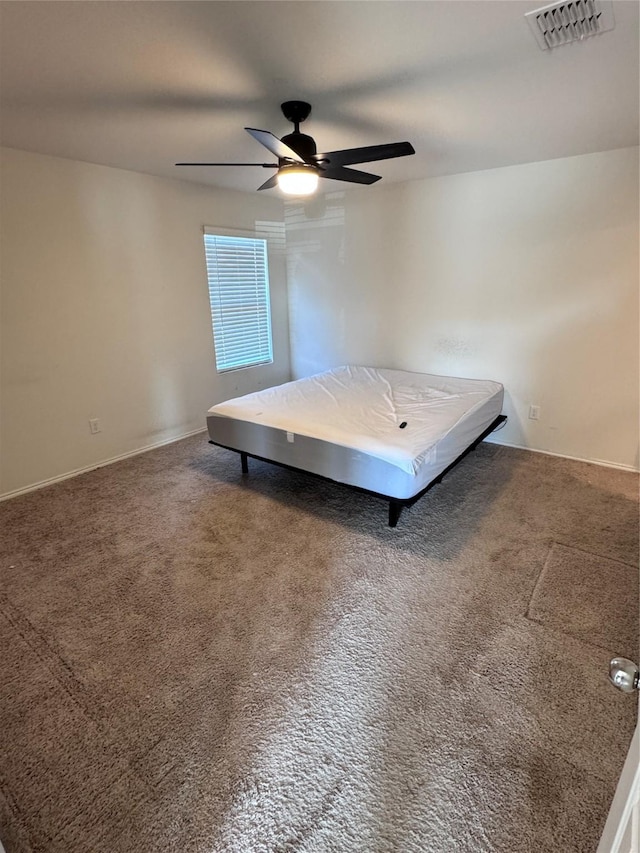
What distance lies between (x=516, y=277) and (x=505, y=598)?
2.63 meters

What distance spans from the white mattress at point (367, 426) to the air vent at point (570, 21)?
177 centimetres

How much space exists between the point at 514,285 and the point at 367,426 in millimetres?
1930

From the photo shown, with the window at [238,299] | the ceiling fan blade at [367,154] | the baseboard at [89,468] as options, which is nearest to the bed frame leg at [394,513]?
the ceiling fan blade at [367,154]

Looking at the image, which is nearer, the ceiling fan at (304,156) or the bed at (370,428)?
the ceiling fan at (304,156)

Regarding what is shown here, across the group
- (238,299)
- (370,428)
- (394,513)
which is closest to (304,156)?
(370,428)

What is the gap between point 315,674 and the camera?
1.66 metres

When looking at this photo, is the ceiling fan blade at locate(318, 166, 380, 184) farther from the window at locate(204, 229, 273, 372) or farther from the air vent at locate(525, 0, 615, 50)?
the window at locate(204, 229, 273, 372)

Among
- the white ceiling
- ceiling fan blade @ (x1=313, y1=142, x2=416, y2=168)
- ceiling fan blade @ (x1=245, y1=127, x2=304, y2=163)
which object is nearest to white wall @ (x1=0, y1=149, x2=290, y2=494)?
the white ceiling

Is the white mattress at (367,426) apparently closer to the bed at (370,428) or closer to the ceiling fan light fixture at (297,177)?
the bed at (370,428)

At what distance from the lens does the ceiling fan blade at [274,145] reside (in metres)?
1.76

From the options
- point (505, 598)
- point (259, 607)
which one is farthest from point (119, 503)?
point (505, 598)

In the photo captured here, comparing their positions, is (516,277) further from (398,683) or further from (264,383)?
(398,683)

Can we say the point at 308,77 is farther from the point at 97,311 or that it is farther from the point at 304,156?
the point at 97,311

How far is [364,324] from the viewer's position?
4457mm
